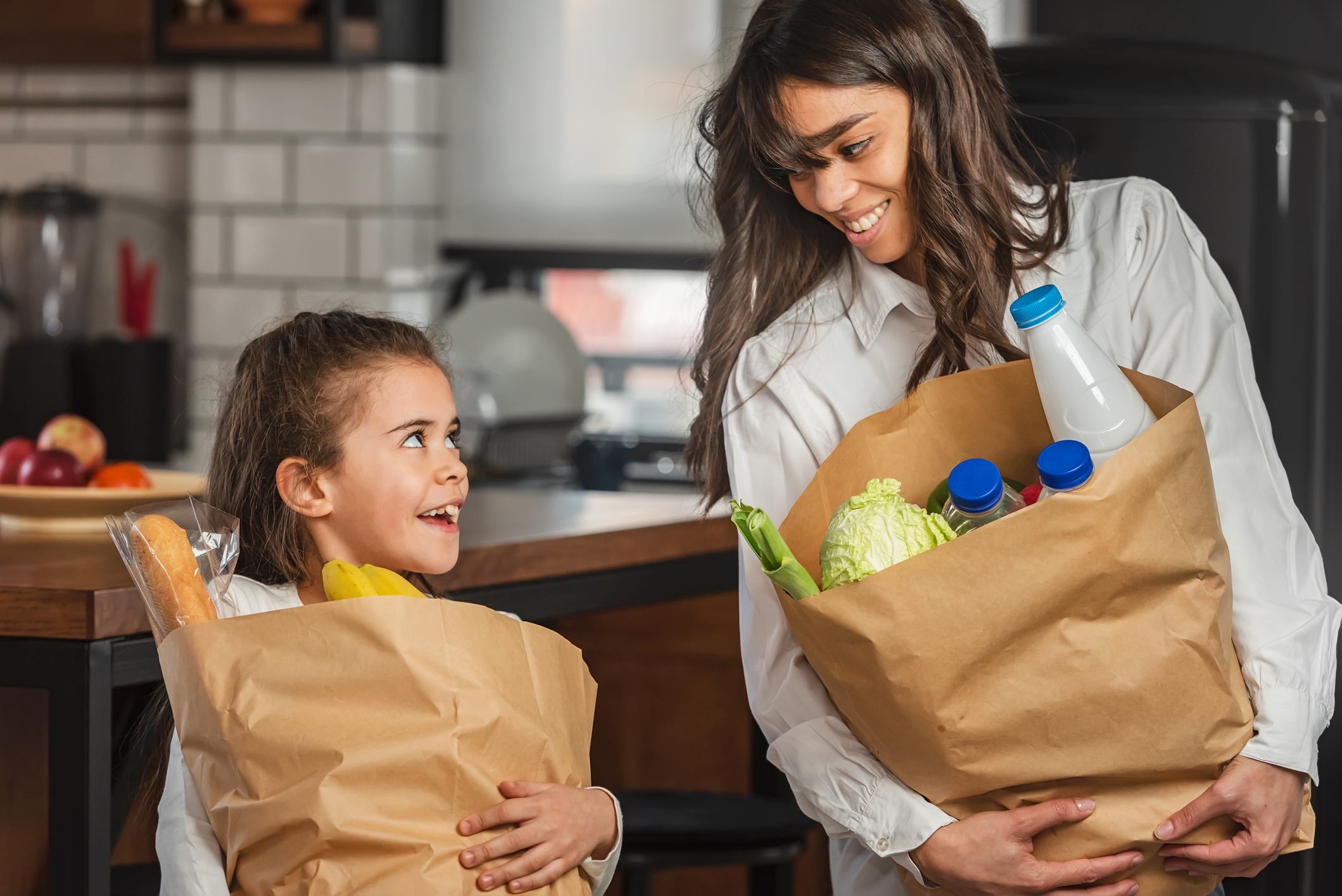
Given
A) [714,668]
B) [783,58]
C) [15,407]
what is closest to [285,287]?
[15,407]

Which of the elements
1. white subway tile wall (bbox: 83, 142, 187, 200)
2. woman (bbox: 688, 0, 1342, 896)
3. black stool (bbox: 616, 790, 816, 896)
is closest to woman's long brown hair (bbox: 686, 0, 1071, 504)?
woman (bbox: 688, 0, 1342, 896)

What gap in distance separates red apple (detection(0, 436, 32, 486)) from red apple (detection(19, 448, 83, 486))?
0.07ft

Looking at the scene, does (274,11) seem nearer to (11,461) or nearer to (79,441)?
(79,441)

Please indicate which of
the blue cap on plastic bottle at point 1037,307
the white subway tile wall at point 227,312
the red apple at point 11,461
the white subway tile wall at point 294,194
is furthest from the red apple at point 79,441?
the blue cap on plastic bottle at point 1037,307

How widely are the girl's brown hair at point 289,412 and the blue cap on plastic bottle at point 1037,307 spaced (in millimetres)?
490

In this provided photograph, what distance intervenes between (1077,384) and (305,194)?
7.47 ft

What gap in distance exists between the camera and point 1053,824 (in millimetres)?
928

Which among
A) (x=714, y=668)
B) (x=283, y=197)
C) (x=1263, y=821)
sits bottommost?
(x=714, y=668)

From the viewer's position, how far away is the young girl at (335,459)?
1.12 meters

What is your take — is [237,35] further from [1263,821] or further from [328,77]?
[1263,821]

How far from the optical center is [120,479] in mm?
1645

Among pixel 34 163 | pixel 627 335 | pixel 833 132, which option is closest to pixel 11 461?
pixel 833 132

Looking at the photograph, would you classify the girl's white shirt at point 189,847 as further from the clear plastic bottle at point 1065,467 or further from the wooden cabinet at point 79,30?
the wooden cabinet at point 79,30

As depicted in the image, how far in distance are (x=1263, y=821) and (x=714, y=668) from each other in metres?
1.13
